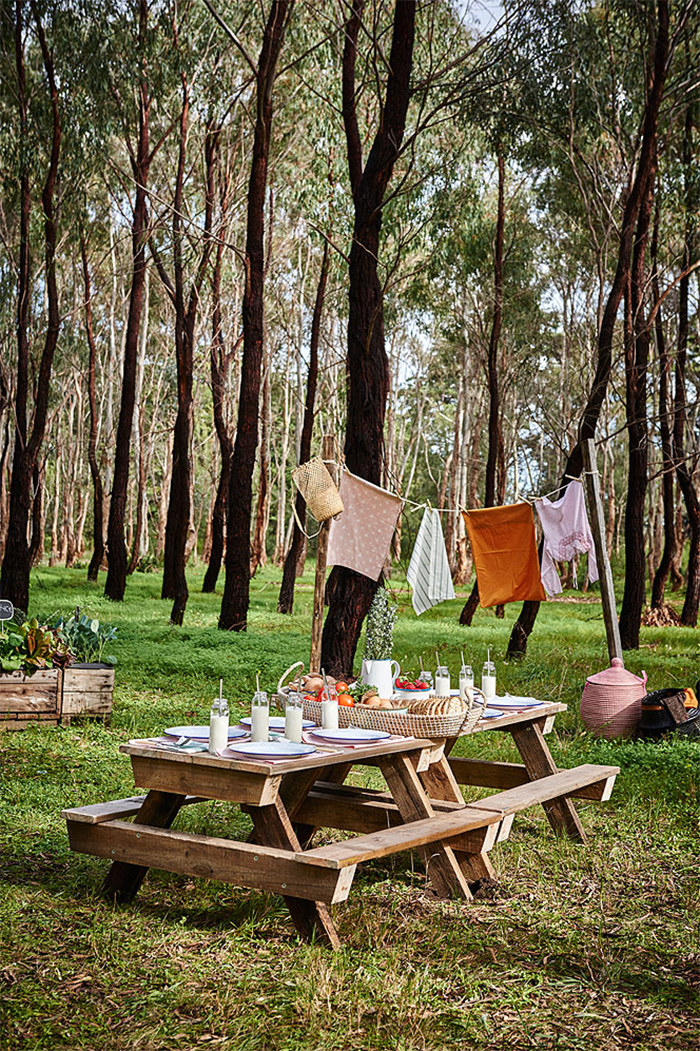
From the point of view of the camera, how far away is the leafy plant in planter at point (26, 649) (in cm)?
766

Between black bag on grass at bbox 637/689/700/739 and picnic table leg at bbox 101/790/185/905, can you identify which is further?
black bag on grass at bbox 637/689/700/739

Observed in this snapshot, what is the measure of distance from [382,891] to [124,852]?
1200mm

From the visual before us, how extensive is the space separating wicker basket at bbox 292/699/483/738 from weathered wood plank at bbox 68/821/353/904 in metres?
0.96

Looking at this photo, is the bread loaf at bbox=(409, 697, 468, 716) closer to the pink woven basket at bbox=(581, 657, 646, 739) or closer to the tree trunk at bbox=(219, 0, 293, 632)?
the pink woven basket at bbox=(581, 657, 646, 739)

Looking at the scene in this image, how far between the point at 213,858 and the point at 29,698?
4247 millimetres

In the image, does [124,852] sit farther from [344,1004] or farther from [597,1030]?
[597,1030]

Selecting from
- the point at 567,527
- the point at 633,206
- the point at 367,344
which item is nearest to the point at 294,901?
the point at 567,527

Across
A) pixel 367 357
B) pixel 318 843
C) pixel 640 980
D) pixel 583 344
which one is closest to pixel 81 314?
pixel 583 344

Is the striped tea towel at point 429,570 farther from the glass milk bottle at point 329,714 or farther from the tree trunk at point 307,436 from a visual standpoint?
the tree trunk at point 307,436

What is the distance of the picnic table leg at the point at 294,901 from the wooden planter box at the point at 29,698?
4.20 meters

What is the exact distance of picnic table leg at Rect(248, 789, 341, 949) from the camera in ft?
12.5

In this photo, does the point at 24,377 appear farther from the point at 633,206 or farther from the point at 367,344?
the point at 633,206

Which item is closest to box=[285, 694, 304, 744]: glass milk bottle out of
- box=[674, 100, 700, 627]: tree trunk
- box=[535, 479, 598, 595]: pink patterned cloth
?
box=[535, 479, 598, 595]: pink patterned cloth

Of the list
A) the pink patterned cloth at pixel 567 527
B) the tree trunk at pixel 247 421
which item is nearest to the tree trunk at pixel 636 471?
the pink patterned cloth at pixel 567 527
